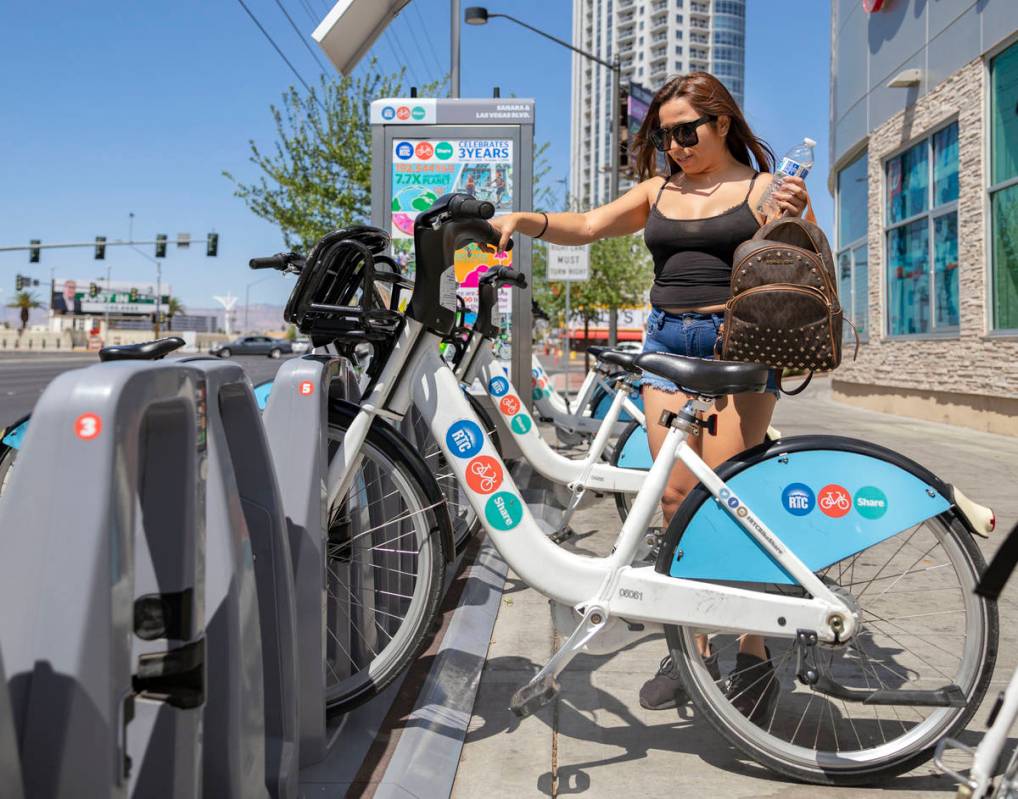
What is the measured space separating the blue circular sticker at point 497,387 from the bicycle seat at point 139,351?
274 cm

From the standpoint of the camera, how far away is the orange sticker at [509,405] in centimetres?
559

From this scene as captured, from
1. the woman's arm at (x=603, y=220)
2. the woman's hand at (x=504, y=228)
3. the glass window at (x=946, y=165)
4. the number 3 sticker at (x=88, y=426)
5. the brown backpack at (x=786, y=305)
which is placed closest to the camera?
the number 3 sticker at (x=88, y=426)

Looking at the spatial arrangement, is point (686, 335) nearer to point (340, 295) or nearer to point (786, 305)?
point (786, 305)

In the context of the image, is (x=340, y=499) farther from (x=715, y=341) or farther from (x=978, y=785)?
(x=978, y=785)

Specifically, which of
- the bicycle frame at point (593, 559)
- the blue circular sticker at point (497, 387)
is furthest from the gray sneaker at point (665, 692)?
the blue circular sticker at point (497, 387)

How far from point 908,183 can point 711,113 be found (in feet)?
46.9

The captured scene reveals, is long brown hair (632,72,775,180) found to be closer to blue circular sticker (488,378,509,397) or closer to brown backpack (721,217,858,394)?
brown backpack (721,217,858,394)

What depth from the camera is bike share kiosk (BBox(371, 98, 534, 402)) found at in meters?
8.06

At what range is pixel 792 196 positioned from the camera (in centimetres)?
292

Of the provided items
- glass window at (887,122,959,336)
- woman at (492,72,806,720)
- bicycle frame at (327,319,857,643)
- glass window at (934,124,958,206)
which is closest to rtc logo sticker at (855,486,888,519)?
bicycle frame at (327,319,857,643)

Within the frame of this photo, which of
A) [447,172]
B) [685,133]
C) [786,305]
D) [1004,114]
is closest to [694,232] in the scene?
[685,133]

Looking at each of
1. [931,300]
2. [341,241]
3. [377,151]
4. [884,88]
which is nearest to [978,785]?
[341,241]

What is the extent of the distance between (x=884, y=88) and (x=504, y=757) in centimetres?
1672

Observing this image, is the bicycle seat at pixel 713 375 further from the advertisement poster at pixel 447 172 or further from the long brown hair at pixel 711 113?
the advertisement poster at pixel 447 172
